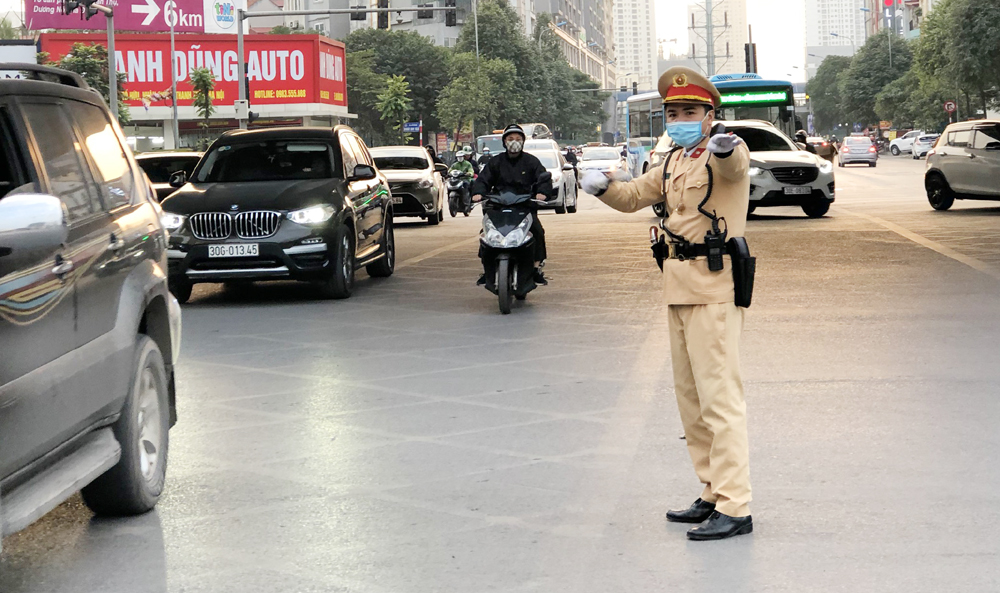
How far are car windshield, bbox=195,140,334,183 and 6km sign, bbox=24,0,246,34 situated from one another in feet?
213

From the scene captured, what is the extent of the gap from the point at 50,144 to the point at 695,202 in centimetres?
236

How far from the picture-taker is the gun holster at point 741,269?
5.08 m

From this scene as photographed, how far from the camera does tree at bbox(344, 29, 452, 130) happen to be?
90.9 metres

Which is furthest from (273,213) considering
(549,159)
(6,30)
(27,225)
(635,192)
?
(6,30)

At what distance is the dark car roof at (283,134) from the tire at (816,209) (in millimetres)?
12433

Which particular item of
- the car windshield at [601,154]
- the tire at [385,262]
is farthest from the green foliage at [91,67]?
the tire at [385,262]

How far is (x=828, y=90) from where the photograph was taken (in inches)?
6048

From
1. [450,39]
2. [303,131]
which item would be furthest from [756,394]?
[450,39]

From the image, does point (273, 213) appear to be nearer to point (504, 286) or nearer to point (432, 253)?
point (504, 286)

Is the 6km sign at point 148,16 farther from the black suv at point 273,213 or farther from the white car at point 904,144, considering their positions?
the black suv at point 273,213

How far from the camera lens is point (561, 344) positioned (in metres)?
10.2

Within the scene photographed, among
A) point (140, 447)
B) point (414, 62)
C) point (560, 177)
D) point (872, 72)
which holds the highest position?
point (414, 62)

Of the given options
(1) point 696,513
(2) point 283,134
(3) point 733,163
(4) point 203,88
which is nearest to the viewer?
(3) point 733,163

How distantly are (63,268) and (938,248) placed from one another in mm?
14403
